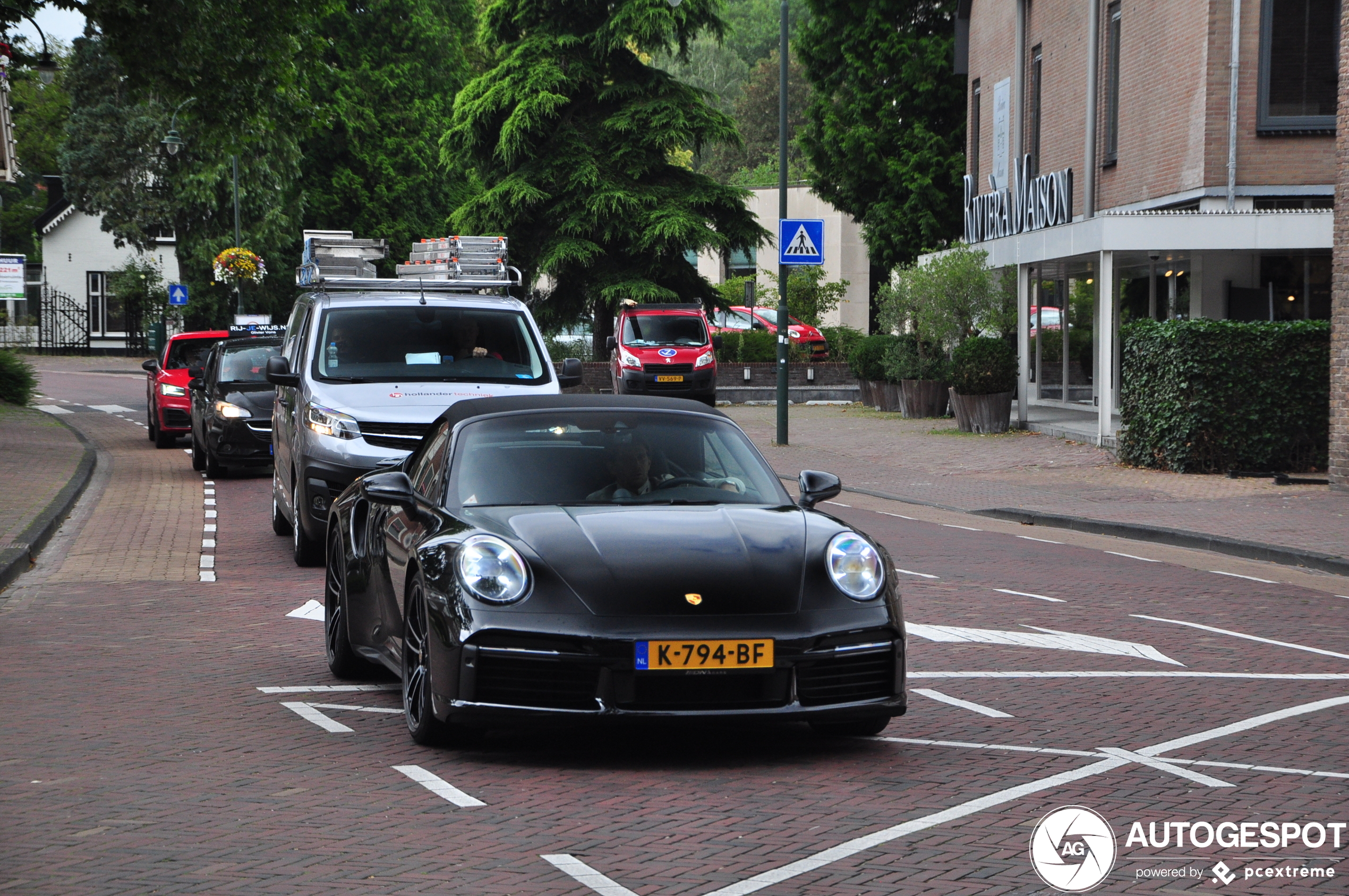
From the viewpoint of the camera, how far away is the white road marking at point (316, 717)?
669 centimetres

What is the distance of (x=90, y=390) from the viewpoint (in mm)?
43688

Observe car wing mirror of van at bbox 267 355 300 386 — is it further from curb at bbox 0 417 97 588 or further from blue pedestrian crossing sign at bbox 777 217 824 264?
blue pedestrian crossing sign at bbox 777 217 824 264

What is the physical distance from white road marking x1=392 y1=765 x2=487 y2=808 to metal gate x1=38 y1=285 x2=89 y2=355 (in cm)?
6512

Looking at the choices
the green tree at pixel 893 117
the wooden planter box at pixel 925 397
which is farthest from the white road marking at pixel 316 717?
the green tree at pixel 893 117

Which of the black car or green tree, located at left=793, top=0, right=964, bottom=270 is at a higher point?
green tree, located at left=793, top=0, right=964, bottom=270

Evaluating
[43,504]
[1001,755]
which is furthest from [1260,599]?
[43,504]

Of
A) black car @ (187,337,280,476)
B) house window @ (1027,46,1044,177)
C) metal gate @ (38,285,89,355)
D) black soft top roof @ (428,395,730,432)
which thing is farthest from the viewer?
metal gate @ (38,285,89,355)

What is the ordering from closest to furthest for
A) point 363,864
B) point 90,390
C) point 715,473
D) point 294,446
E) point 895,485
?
point 363,864 → point 715,473 → point 294,446 → point 895,485 → point 90,390

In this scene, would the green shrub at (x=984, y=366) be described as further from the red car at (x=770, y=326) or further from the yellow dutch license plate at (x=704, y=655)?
the yellow dutch license plate at (x=704, y=655)

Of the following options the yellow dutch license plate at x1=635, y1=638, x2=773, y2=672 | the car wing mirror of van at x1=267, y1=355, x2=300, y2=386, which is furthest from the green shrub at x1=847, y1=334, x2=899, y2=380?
the yellow dutch license plate at x1=635, y1=638, x2=773, y2=672

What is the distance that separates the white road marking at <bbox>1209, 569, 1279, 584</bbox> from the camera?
39.9ft

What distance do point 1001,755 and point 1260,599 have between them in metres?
5.63

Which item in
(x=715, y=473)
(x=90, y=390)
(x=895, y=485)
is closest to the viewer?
(x=715, y=473)

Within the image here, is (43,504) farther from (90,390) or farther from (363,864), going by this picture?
(90,390)
